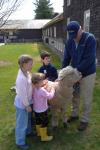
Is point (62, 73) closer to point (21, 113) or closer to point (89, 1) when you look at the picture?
point (21, 113)

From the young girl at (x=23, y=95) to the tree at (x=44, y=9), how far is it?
263ft

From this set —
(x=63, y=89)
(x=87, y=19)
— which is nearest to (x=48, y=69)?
(x=63, y=89)

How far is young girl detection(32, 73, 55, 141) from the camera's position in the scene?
516cm

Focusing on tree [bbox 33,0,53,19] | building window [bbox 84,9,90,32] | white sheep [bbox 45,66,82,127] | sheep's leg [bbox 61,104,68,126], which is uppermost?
tree [bbox 33,0,53,19]

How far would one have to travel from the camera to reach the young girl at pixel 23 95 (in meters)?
4.89

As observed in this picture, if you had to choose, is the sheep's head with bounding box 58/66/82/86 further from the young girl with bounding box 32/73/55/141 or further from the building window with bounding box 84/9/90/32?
the building window with bounding box 84/9/90/32

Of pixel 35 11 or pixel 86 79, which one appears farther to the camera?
pixel 35 11

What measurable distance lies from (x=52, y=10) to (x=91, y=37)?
8109cm

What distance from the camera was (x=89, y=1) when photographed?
16.6 m

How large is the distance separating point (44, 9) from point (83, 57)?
81.5 m

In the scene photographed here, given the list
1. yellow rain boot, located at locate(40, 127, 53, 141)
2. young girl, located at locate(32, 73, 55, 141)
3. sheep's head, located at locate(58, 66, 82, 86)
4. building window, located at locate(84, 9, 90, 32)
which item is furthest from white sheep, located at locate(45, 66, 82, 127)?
building window, located at locate(84, 9, 90, 32)

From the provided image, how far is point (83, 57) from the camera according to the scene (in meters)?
5.42

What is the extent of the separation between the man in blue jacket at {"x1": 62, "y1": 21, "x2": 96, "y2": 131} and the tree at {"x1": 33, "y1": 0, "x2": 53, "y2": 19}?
79449mm

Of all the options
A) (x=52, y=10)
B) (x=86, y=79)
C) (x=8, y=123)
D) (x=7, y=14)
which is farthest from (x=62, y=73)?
(x=52, y=10)
